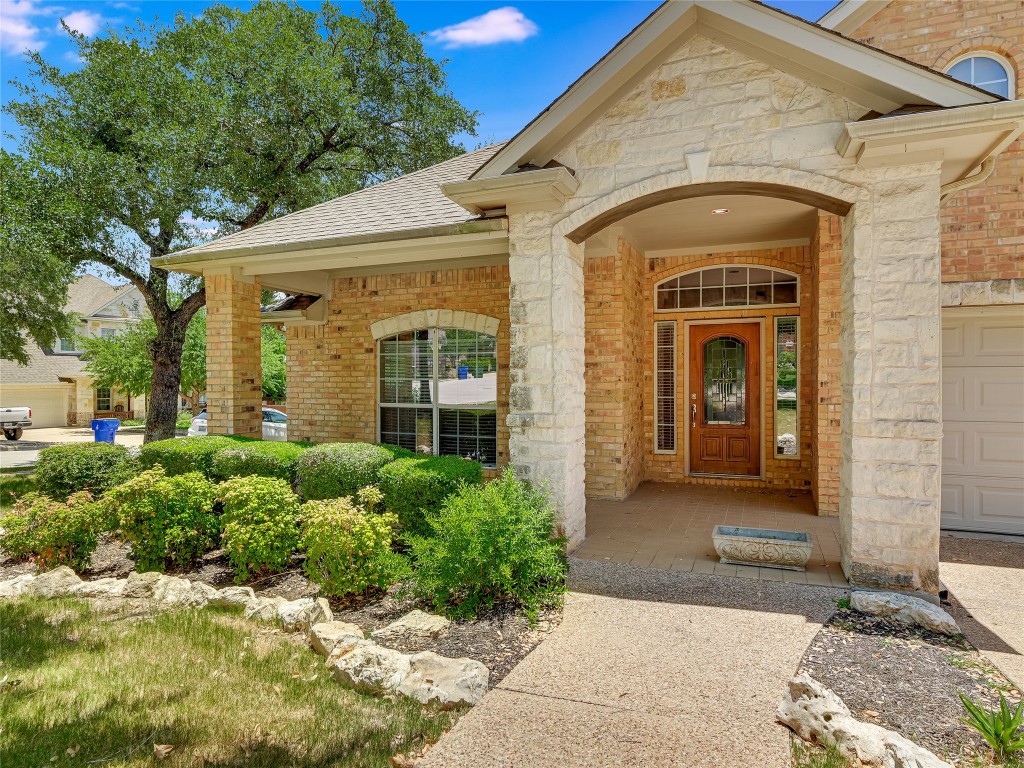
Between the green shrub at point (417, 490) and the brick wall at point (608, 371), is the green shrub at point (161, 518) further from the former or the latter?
the brick wall at point (608, 371)

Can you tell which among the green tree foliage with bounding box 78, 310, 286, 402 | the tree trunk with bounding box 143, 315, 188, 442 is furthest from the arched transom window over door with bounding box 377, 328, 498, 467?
the green tree foliage with bounding box 78, 310, 286, 402

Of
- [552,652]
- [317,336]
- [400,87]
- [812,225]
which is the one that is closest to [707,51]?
[812,225]

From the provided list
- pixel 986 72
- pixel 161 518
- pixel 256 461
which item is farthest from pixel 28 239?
pixel 986 72

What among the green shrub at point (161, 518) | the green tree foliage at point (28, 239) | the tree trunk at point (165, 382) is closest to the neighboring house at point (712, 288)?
the green shrub at point (161, 518)

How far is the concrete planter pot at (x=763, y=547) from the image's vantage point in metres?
4.73

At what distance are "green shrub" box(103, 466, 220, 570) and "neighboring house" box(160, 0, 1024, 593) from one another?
6.54 feet

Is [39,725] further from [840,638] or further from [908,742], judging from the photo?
[840,638]

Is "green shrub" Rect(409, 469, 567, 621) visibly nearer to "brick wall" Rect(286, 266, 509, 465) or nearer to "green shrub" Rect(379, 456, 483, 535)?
"green shrub" Rect(379, 456, 483, 535)

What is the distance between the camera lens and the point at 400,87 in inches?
555

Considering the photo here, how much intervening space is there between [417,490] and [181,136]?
9118 millimetres

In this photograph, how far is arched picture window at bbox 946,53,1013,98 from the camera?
20.3ft

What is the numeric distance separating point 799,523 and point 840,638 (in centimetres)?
294

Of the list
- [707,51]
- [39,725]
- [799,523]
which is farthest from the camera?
[799,523]

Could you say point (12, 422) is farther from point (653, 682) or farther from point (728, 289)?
point (653, 682)
